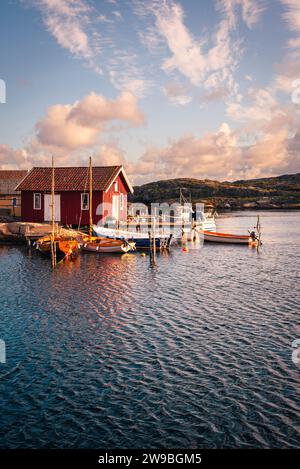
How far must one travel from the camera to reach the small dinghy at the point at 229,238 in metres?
51.5

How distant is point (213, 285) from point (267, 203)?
144151mm

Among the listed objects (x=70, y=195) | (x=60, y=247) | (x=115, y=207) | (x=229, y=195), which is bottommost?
(x=60, y=247)

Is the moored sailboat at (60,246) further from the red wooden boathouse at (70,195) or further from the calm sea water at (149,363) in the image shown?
the red wooden boathouse at (70,195)

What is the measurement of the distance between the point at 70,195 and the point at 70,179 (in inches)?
95.1

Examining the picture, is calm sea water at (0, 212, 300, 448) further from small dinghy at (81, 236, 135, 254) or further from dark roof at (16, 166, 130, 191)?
dark roof at (16, 166, 130, 191)

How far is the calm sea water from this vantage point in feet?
37.8

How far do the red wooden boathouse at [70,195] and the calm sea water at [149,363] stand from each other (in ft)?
69.6

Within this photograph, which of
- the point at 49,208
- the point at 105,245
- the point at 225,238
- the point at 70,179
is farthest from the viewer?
the point at 70,179

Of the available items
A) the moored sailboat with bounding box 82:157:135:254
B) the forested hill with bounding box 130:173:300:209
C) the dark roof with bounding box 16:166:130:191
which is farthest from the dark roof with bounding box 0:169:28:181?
the forested hill with bounding box 130:173:300:209

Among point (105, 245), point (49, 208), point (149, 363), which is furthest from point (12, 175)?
point (149, 363)

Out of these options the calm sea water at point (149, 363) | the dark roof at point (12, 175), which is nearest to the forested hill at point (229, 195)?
the dark roof at point (12, 175)

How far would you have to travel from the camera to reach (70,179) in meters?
52.8

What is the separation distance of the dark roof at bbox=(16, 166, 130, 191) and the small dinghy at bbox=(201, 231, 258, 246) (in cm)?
1378

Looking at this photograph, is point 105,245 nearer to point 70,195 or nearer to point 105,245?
point 105,245
